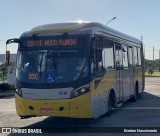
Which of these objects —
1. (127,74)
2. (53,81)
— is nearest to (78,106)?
(53,81)

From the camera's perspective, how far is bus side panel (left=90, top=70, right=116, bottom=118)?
1099cm

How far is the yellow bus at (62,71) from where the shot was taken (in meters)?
10.6

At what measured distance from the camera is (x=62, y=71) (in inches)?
421

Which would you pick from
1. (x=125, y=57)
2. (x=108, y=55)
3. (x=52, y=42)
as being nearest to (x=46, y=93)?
(x=52, y=42)

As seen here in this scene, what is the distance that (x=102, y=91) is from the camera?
11984mm

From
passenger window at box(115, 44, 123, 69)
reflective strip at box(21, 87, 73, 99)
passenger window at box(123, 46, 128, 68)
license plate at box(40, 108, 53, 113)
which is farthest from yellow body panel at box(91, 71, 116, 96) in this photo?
passenger window at box(123, 46, 128, 68)

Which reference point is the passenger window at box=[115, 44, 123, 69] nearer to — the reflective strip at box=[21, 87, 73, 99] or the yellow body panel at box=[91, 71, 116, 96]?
the yellow body panel at box=[91, 71, 116, 96]

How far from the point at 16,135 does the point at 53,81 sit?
188cm

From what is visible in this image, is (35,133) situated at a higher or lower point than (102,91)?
lower

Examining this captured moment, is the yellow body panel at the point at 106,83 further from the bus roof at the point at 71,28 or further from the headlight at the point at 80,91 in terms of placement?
the bus roof at the point at 71,28

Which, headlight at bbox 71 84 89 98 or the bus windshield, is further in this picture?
the bus windshield

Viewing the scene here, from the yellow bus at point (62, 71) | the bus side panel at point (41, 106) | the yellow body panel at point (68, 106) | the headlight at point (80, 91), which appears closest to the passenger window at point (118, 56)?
the yellow bus at point (62, 71)

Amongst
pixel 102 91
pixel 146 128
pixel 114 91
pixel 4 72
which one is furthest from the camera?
pixel 4 72

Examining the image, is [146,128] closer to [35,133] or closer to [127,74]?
[35,133]
